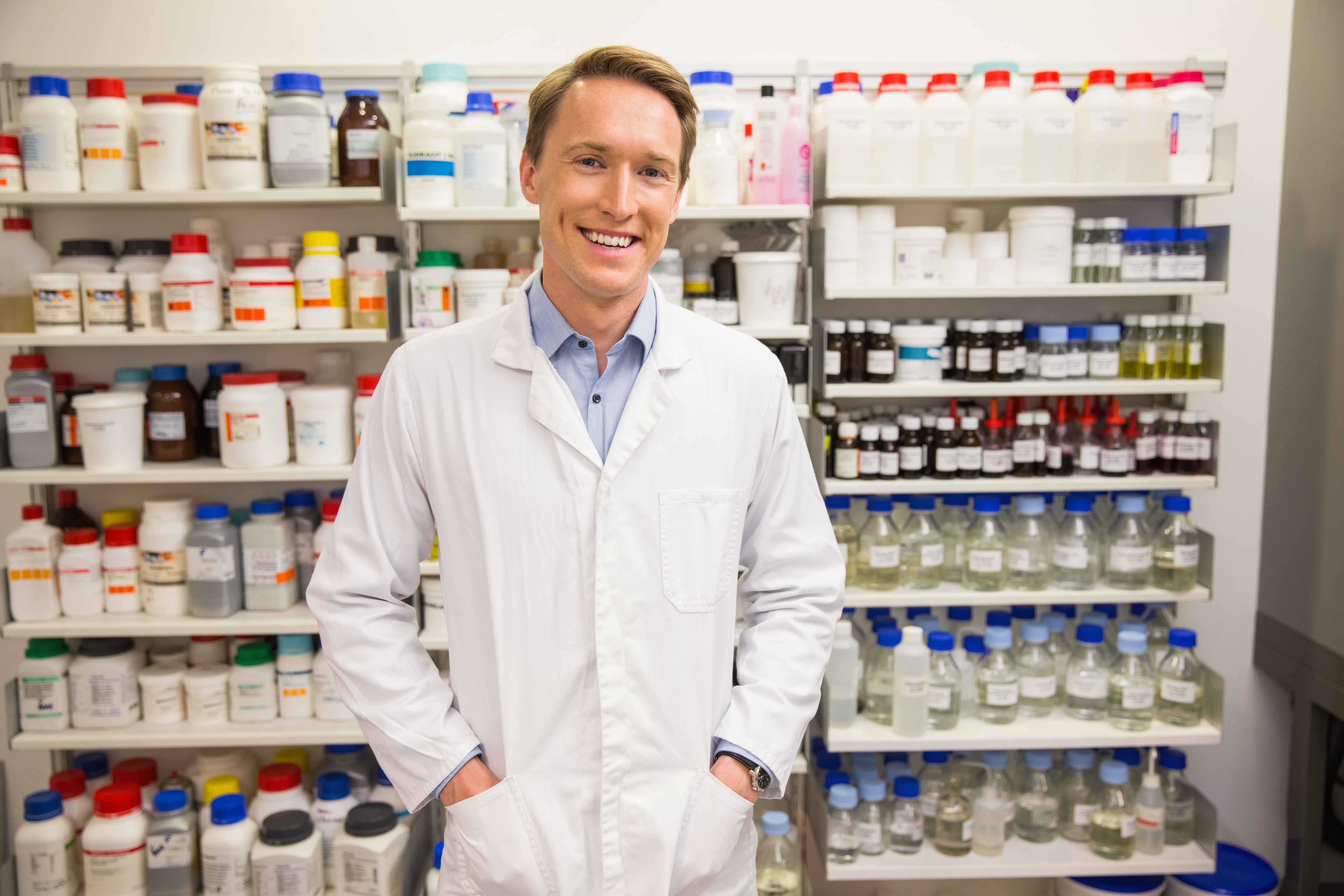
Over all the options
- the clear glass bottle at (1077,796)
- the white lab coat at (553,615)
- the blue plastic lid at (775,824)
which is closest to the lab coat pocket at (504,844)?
the white lab coat at (553,615)

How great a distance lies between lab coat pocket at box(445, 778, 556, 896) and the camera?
1434 millimetres

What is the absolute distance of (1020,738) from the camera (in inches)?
102

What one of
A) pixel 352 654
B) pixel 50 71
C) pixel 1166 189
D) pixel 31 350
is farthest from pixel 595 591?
pixel 50 71

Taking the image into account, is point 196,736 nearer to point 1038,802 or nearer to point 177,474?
point 177,474

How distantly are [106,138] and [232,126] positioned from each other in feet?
1.07

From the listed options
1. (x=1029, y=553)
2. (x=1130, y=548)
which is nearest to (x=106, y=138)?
(x=1029, y=553)

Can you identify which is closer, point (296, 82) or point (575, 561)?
point (575, 561)

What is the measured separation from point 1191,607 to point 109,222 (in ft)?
10.5

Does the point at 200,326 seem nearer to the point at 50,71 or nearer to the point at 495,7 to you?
the point at 50,71

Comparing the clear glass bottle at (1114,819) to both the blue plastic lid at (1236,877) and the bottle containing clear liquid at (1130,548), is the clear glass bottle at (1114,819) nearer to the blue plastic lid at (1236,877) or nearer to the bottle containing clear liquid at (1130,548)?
the blue plastic lid at (1236,877)

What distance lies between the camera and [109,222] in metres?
2.79

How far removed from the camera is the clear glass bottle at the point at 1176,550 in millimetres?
2635

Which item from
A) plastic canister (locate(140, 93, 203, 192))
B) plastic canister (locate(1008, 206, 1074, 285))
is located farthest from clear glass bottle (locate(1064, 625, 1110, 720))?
plastic canister (locate(140, 93, 203, 192))

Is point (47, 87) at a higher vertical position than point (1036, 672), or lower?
higher
